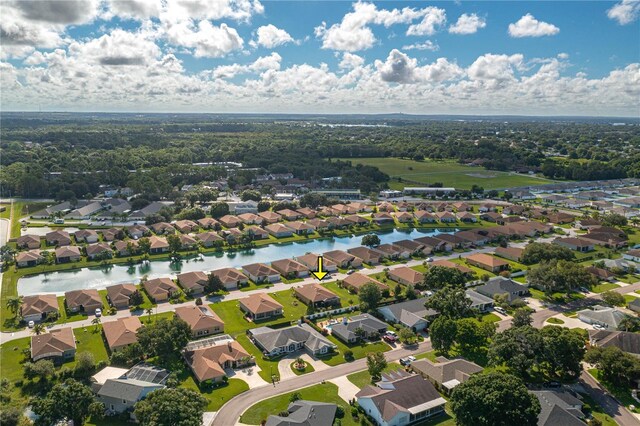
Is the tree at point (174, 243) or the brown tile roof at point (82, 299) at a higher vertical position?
the brown tile roof at point (82, 299)

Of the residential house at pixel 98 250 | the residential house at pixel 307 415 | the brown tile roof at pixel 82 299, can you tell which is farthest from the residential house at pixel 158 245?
the residential house at pixel 307 415

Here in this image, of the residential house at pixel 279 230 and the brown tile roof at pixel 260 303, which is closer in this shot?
the brown tile roof at pixel 260 303

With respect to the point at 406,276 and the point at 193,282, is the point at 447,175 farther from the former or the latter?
the point at 193,282

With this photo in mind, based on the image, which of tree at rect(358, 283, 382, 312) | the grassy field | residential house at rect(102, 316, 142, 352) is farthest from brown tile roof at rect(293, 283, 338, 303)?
the grassy field

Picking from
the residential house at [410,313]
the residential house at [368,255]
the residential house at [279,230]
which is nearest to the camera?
the residential house at [410,313]

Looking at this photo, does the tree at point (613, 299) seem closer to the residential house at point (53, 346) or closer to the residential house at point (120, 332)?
the residential house at point (120, 332)

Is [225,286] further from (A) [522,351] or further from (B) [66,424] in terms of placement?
(A) [522,351]

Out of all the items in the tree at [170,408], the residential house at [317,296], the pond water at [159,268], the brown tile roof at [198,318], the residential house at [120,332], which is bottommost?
the pond water at [159,268]
